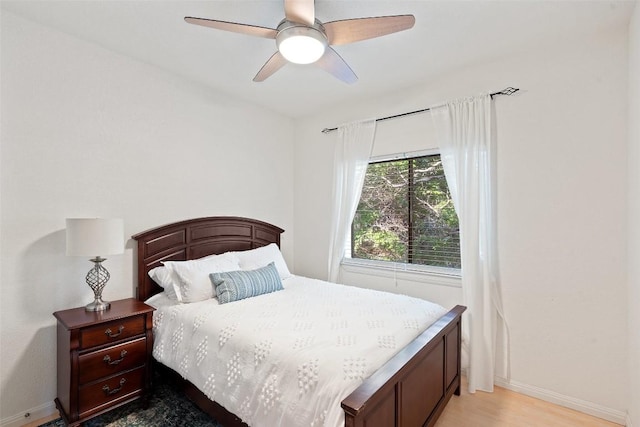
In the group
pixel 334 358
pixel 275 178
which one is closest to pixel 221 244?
pixel 275 178

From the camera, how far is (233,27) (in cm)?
176

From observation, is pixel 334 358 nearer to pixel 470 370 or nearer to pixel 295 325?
pixel 295 325

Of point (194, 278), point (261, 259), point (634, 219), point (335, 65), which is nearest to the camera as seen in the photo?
point (634, 219)

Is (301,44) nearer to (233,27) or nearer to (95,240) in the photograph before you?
(233,27)

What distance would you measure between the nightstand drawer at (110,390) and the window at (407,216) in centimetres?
236

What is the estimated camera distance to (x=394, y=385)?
4.76ft

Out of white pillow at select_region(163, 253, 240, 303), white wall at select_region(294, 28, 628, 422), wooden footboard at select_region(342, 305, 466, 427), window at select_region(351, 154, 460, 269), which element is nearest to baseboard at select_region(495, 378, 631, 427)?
white wall at select_region(294, 28, 628, 422)

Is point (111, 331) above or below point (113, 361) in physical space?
above

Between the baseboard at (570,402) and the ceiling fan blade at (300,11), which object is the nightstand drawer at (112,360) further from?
the baseboard at (570,402)

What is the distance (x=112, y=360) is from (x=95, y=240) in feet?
2.62

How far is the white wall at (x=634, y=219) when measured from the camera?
71.7 inches

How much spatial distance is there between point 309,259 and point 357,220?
84cm

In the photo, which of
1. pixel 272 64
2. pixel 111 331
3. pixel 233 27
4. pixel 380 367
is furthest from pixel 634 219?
pixel 111 331

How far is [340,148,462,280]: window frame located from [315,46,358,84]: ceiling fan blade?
1168 mm
